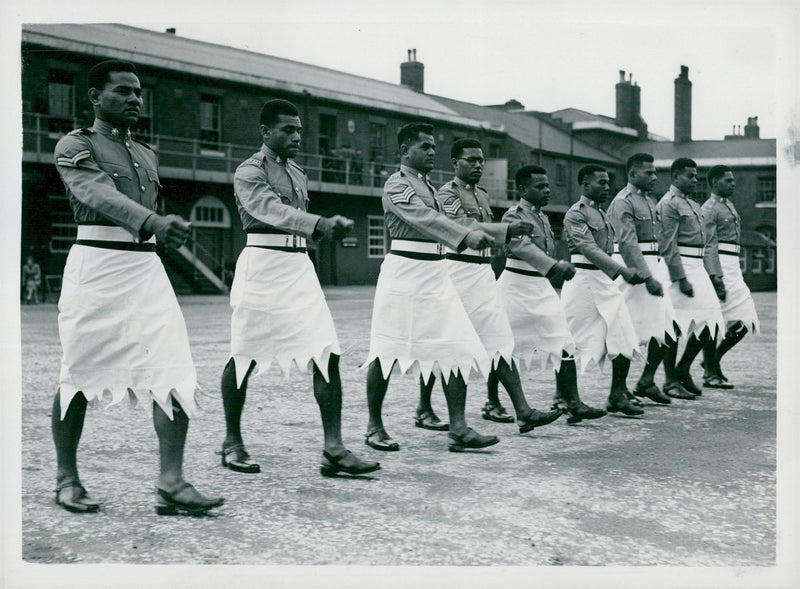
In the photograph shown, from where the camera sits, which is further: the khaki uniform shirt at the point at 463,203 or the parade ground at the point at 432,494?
the khaki uniform shirt at the point at 463,203

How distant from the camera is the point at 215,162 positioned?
29.0 meters

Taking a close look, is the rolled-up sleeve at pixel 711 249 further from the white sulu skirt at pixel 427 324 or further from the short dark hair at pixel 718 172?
the white sulu skirt at pixel 427 324

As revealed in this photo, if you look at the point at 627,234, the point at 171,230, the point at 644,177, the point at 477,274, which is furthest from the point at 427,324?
the point at 644,177

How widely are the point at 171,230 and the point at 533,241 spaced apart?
144 inches

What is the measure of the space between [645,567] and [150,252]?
2.71 m

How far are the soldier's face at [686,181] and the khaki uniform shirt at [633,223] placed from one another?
1.42 feet

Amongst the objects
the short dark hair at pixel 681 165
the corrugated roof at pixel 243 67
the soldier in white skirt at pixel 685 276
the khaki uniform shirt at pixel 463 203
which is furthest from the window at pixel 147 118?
the khaki uniform shirt at pixel 463 203

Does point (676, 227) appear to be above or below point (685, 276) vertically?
above

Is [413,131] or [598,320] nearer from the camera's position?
[413,131]

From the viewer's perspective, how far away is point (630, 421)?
23.0 feet

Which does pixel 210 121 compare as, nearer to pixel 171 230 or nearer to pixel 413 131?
pixel 413 131

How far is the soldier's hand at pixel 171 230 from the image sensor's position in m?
3.94

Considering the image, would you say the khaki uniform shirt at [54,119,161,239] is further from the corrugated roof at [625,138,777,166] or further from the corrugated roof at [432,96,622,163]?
the corrugated roof at [432,96,622,163]
